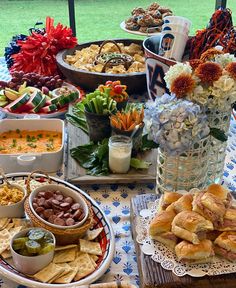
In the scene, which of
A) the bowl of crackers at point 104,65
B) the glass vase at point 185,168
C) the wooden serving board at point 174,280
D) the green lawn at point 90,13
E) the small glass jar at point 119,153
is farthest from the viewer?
the green lawn at point 90,13

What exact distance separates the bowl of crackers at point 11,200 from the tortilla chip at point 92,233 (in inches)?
6.6

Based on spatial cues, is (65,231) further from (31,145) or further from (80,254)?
(31,145)

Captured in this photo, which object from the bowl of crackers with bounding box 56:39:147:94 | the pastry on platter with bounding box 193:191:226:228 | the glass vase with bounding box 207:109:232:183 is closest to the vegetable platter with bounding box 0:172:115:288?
the pastry on platter with bounding box 193:191:226:228

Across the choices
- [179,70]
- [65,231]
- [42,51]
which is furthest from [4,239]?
[42,51]

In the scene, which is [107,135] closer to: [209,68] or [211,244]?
[209,68]

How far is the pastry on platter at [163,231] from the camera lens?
2.75ft

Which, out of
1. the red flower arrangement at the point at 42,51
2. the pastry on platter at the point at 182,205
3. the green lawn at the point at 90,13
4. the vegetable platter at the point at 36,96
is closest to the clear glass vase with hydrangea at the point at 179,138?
the pastry on platter at the point at 182,205

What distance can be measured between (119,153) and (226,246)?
44 centimetres

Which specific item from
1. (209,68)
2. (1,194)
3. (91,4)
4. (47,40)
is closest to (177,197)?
(209,68)

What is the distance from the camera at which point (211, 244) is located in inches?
32.0

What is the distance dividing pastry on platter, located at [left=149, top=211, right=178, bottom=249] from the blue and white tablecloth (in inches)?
4.2

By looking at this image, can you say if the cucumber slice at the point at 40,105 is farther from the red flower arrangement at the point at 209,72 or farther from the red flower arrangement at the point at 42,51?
the red flower arrangement at the point at 209,72

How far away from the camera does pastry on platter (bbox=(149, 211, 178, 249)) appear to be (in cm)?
84

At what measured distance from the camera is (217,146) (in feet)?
3.54
